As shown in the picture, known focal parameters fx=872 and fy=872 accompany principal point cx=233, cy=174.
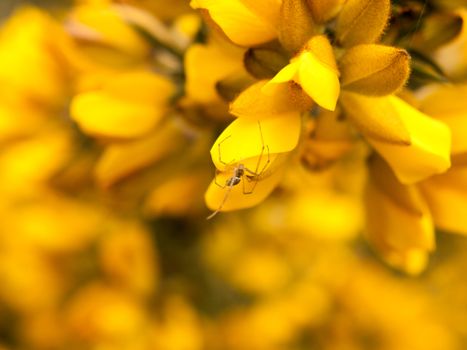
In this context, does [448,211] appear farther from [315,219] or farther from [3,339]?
[3,339]

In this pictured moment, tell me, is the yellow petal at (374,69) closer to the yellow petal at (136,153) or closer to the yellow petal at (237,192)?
the yellow petal at (237,192)

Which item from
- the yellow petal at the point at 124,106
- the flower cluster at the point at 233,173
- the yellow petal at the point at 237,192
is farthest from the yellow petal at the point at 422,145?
the yellow petal at the point at 124,106

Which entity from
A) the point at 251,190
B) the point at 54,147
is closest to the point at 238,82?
the point at 251,190

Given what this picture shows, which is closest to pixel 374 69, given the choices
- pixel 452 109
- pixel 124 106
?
pixel 452 109

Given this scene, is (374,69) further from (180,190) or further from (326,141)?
(180,190)

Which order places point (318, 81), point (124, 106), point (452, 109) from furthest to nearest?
point (124, 106), point (452, 109), point (318, 81)

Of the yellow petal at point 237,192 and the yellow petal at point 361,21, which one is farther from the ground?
the yellow petal at point 361,21
